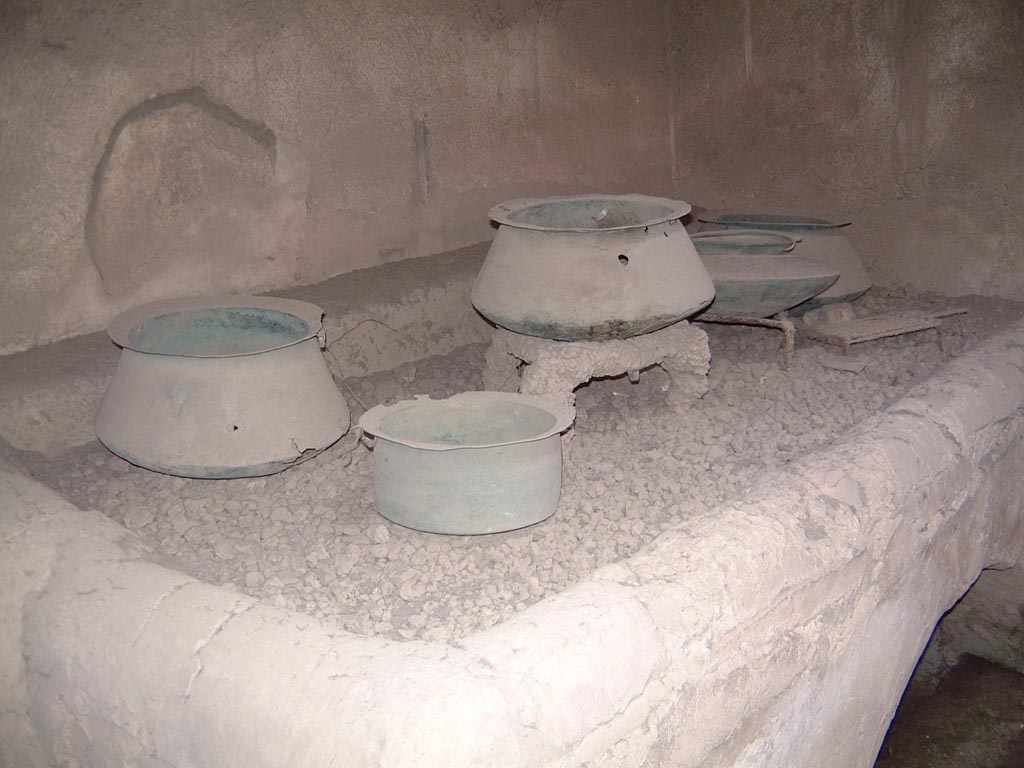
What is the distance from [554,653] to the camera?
1.85 m

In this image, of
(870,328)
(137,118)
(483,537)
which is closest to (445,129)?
(137,118)

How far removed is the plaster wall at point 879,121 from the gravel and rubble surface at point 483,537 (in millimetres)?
559

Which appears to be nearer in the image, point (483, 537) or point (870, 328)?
point (483, 537)

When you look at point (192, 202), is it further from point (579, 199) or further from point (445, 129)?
point (579, 199)

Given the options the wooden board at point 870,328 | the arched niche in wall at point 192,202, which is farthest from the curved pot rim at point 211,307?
the wooden board at point 870,328

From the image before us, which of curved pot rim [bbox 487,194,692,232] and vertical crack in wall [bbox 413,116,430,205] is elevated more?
vertical crack in wall [bbox 413,116,430,205]

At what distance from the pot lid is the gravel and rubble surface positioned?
1.86 feet

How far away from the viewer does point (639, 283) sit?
3215 millimetres

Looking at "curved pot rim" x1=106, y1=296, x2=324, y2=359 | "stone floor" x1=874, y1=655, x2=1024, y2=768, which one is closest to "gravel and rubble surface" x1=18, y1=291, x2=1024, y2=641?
"curved pot rim" x1=106, y1=296, x2=324, y2=359

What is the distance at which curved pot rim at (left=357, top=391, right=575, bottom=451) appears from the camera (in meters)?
2.59

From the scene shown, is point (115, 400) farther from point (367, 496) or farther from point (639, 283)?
point (639, 283)

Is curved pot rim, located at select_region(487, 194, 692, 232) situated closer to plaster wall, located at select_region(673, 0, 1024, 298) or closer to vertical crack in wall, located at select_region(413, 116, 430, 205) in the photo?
vertical crack in wall, located at select_region(413, 116, 430, 205)

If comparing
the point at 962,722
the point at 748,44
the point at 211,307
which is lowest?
the point at 962,722

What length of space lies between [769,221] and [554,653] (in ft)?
10.3
